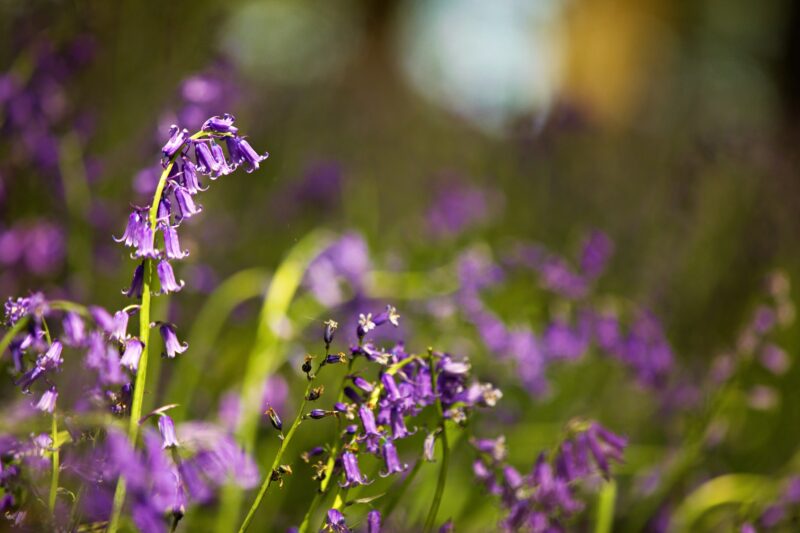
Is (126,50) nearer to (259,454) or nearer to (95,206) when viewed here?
(95,206)

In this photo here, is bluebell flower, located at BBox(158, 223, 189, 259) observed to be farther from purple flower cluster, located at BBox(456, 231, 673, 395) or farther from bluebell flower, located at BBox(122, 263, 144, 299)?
purple flower cluster, located at BBox(456, 231, 673, 395)

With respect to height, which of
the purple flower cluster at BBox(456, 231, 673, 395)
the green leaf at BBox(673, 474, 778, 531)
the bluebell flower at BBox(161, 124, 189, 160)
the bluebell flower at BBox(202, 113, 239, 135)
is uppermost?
the bluebell flower at BBox(202, 113, 239, 135)

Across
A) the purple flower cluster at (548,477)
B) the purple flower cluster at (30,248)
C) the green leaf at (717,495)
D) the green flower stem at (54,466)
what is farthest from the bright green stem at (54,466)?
the green leaf at (717,495)

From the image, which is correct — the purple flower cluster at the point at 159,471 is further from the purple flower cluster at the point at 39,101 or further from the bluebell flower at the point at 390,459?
the purple flower cluster at the point at 39,101

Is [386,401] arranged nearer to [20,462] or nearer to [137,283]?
[137,283]

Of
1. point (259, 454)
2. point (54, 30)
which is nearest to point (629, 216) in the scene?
point (259, 454)

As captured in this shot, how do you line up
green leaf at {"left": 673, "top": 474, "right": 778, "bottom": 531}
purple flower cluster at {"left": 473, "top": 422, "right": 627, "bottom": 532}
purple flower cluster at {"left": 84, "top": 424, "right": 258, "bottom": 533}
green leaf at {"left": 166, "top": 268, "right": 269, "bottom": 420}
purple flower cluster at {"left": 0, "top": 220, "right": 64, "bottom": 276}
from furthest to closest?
purple flower cluster at {"left": 0, "top": 220, "right": 64, "bottom": 276}
green leaf at {"left": 166, "top": 268, "right": 269, "bottom": 420}
green leaf at {"left": 673, "top": 474, "right": 778, "bottom": 531}
purple flower cluster at {"left": 473, "top": 422, "right": 627, "bottom": 532}
purple flower cluster at {"left": 84, "top": 424, "right": 258, "bottom": 533}

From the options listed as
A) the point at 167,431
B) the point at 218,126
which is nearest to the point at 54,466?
the point at 167,431

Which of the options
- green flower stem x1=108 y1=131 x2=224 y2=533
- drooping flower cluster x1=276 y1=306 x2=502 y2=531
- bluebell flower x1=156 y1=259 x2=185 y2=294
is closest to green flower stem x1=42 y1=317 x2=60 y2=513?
green flower stem x1=108 y1=131 x2=224 y2=533
